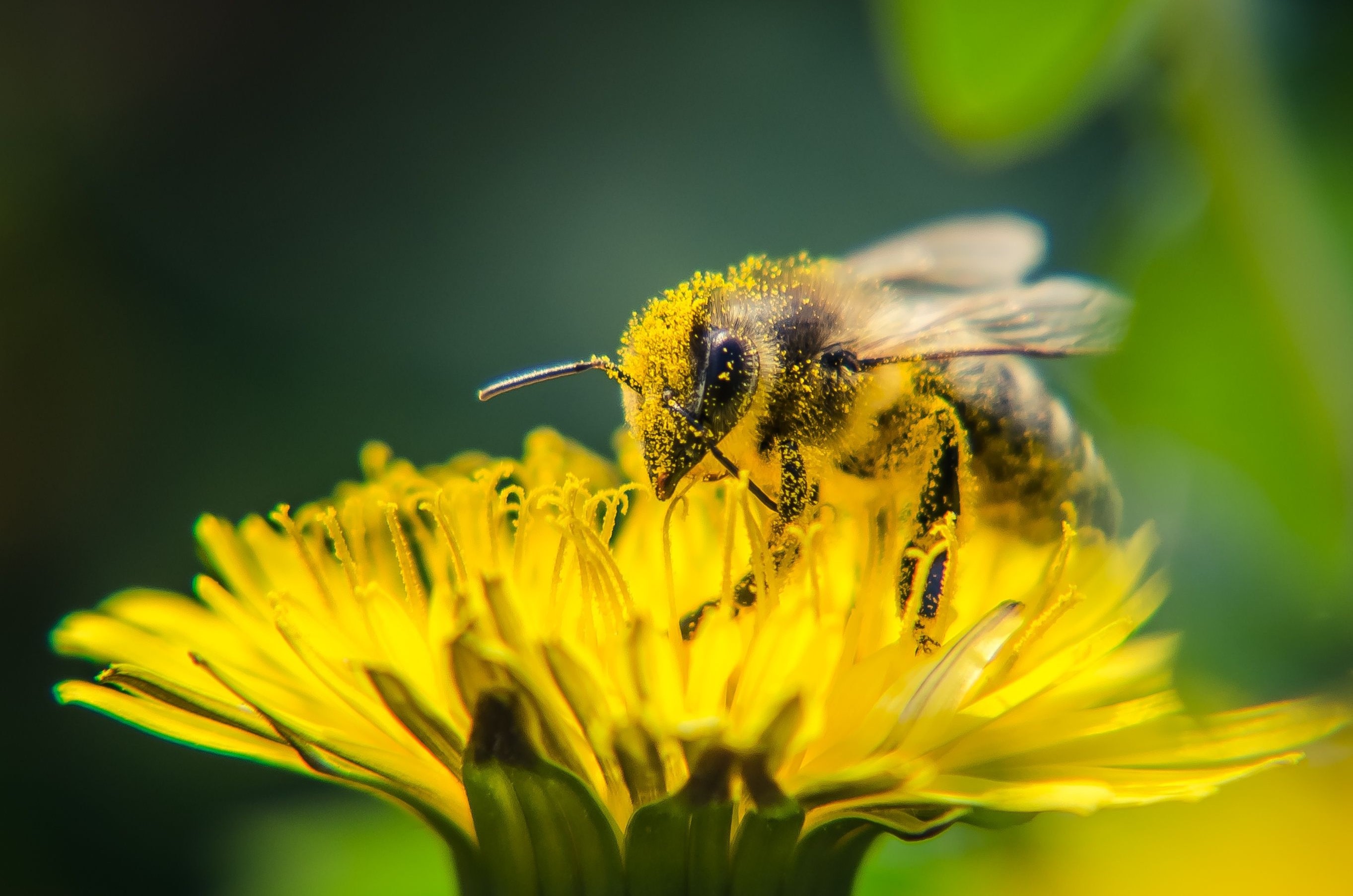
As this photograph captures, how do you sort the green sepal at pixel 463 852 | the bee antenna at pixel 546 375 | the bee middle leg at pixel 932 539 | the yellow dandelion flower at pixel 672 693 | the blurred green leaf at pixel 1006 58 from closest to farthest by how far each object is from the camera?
the yellow dandelion flower at pixel 672 693 < the green sepal at pixel 463 852 < the bee middle leg at pixel 932 539 < the bee antenna at pixel 546 375 < the blurred green leaf at pixel 1006 58

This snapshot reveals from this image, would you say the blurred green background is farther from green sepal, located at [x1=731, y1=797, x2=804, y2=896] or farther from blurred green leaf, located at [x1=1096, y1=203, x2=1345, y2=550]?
green sepal, located at [x1=731, y1=797, x2=804, y2=896]

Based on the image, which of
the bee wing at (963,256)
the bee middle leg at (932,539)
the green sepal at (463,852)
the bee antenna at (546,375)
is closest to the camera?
the green sepal at (463,852)

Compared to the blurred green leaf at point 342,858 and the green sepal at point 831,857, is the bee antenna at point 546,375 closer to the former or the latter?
the green sepal at point 831,857

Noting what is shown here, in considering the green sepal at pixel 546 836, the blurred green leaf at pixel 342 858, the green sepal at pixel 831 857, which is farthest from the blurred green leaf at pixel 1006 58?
the blurred green leaf at pixel 342 858

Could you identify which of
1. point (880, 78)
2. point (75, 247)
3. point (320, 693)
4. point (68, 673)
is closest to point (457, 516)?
point (320, 693)

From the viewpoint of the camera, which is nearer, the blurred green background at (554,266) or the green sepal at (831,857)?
the green sepal at (831,857)

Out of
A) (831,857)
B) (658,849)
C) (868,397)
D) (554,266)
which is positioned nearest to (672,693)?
(658,849)

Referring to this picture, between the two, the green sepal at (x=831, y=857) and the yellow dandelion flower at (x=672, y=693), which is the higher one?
the yellow dandelion flower at (x=672, y=693)
